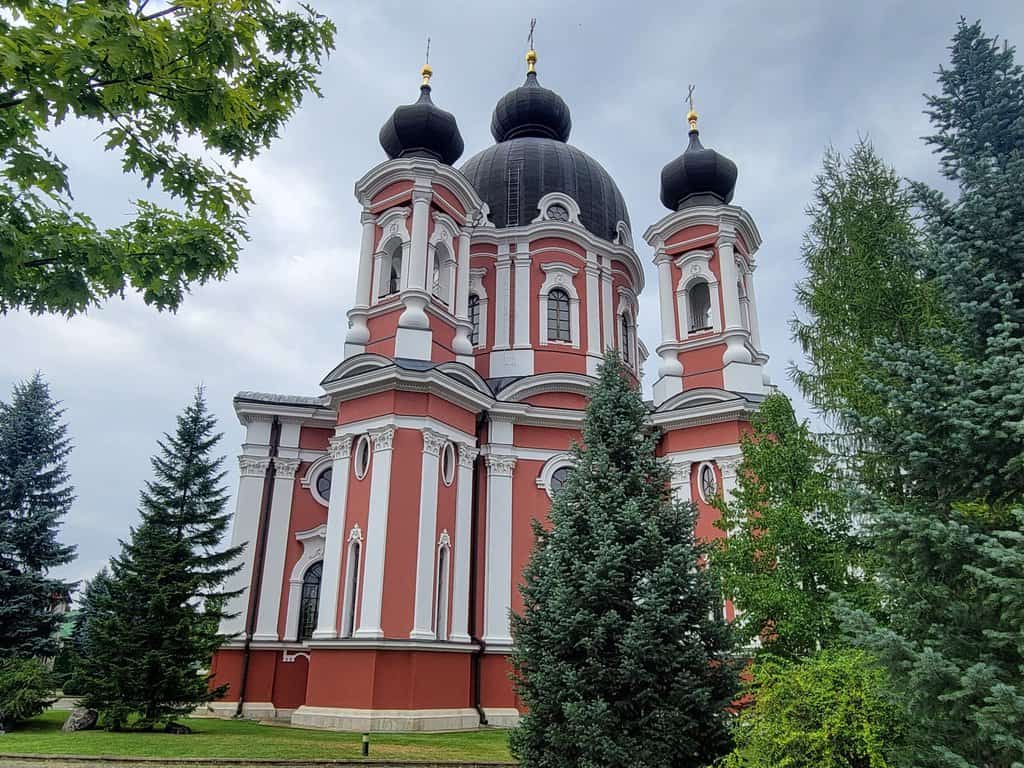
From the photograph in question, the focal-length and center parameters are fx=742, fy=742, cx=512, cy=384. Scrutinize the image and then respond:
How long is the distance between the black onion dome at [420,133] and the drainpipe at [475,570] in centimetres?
760

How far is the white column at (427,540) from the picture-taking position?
15.3 meters

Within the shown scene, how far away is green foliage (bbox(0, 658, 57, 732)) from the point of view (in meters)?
13.3

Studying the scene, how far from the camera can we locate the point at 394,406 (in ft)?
53.9

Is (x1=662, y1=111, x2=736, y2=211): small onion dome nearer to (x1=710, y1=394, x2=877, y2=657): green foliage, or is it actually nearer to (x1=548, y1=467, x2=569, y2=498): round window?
(x1=548, y1=467, x2=569, y2=498): round window

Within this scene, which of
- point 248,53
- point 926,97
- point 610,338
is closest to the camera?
point 248,53

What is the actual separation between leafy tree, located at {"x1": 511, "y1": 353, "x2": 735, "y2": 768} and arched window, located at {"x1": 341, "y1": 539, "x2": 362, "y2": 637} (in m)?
7.75

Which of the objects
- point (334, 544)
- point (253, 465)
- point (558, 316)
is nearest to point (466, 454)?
point (334, 544)

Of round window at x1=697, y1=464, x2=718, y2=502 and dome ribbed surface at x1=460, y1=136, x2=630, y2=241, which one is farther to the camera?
dome ribbed surface at x1=460, y1=136, x2=630, y2=241

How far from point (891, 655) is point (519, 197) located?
20303 millimetres

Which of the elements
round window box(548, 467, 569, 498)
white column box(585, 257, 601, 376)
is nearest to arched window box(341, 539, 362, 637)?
round window box(548, 467, 569, 498)

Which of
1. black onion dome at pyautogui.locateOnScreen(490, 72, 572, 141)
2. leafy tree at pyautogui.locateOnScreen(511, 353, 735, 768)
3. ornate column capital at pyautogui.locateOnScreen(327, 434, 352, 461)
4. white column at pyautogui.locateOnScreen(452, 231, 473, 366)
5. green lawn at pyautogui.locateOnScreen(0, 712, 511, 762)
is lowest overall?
green lawn at pyautogui.locateOnScreen(0, 712, 511, 762)

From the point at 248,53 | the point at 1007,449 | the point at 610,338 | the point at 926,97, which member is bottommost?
the point at 1007,449

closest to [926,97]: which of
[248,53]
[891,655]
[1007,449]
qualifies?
[1007,449]

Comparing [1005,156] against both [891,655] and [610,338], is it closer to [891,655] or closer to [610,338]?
[891,655]
